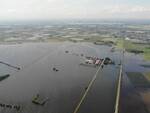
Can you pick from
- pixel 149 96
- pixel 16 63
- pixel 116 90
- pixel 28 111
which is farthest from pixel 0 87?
pixel 149 96

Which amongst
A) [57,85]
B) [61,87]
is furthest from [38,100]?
[57,85]

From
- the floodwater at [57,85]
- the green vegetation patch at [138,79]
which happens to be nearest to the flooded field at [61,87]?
the floodwater at [57,85]

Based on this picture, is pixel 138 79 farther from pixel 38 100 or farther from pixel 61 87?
pixel 38 100

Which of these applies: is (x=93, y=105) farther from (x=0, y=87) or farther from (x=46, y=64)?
(x=46, y=64)

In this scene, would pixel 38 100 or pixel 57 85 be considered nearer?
pixel 38 100

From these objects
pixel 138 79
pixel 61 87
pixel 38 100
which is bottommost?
pixel 138 79

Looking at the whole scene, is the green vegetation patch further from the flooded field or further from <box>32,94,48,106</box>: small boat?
<box>32,94,48,106</box>: small boat

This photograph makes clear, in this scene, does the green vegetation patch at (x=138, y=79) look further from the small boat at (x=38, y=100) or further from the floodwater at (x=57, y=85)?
the small boat at (x=38, y=100)

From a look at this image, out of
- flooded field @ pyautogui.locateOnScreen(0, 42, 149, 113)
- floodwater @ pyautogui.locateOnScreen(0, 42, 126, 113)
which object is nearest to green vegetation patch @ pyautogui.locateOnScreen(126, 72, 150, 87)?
flooded field @ pyautogui.locateOnScreen(0, 42, 149, 113)

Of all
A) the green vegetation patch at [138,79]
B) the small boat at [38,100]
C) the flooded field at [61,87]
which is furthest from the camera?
the green vegetation patch at [138,79]
